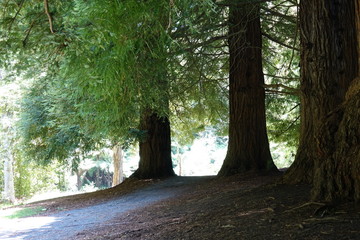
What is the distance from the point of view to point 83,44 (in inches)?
192

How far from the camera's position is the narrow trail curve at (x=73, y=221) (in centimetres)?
720

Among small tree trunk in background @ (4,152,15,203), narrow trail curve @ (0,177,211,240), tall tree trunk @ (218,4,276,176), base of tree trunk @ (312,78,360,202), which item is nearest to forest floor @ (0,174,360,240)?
narrow trail curve @ (0,177,211,240)

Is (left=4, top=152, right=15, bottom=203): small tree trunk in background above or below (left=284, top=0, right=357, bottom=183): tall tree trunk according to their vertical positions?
below

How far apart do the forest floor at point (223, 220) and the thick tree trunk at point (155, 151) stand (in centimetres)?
429

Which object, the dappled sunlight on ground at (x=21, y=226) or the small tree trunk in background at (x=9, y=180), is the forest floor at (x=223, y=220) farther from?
the small tree trunk in background at (x=9, y=180)

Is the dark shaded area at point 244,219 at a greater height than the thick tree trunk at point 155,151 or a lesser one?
lesser

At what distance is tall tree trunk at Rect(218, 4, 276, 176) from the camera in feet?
32.3

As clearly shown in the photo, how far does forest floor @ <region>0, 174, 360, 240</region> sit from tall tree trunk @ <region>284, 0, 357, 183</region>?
1.03 meters

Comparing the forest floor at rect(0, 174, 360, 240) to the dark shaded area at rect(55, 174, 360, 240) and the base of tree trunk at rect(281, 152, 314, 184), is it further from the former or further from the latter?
the base of tree trunk at rect(281, 152, 314, 184)

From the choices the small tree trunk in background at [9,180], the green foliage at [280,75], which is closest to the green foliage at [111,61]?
the green foliage at [280,75]

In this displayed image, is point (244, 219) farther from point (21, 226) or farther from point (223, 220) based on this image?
point (21, 226)

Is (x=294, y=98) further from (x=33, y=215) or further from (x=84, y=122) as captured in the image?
(x=33, y=215)

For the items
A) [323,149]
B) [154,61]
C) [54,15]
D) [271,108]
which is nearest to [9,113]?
[271,108]

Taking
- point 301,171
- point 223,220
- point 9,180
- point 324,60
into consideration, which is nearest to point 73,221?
point 223,220
